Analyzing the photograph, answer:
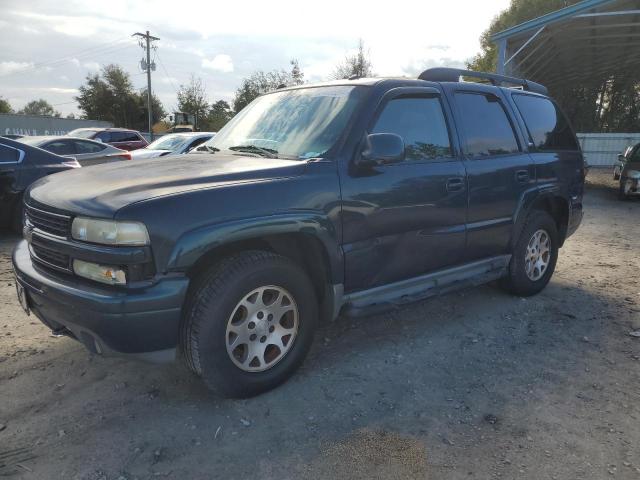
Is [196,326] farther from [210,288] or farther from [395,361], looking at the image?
[395,361]

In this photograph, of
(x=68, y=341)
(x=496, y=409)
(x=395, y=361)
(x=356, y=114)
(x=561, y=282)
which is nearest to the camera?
(x=496, y=409)

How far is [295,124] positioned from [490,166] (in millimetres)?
1727

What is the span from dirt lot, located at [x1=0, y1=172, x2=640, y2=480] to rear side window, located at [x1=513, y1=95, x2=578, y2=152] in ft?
5.79

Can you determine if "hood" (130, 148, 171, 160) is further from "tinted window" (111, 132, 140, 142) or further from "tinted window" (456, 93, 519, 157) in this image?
"tinted window" (456, 93, 519, 157)

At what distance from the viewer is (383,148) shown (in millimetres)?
3107

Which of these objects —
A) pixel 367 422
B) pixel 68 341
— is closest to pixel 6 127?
pixel 68 341

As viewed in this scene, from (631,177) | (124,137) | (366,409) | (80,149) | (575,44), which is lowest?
(366,409)

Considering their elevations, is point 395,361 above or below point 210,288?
below

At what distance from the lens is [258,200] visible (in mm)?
2797

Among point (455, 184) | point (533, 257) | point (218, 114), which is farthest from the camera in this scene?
point (218, 114)

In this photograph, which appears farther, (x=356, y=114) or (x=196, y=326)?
(x=356, y=114)

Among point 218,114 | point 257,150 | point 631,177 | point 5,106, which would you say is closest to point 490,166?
point 257,150

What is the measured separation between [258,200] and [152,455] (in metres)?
1.44

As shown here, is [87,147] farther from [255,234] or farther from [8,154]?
[255,234]
